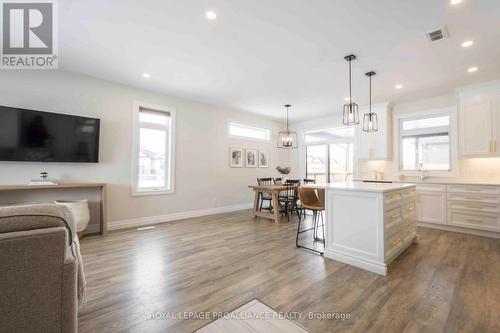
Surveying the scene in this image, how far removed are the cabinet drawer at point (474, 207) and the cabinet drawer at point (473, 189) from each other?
222mm

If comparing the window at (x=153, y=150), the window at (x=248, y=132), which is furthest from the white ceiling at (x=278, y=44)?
the window at (x=248, y=132)

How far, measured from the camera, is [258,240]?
3.43 meters

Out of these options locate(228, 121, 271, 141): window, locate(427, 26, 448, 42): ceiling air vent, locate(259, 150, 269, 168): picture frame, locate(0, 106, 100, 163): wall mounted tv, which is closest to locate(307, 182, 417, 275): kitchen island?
locate(427, 26, 448, 42): ceiling air vent

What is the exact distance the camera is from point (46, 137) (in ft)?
11.1

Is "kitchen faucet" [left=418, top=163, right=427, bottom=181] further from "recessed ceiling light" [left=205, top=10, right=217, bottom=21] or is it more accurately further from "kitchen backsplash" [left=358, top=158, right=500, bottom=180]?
"recessed ceiling light" [left=205, top=10, right=217, bottom=21]

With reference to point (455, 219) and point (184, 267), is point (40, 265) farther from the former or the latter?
point (455, 219)

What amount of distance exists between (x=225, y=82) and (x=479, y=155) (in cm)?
499

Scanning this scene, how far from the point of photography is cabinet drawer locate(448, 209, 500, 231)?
3.63 m

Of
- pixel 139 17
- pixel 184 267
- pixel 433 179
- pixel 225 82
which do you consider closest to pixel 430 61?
pixel 433 179

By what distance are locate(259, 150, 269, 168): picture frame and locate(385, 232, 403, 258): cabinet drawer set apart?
4.33 metres

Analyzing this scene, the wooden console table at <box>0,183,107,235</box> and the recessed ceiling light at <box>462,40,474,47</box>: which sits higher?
the recessed ceiling light at <box>462,40,474,47</box>

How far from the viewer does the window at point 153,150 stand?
433 centimetres

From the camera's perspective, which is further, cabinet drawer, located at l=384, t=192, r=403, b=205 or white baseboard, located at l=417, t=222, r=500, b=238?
white baseboard, located at l=417, t=222, r=500, b=238

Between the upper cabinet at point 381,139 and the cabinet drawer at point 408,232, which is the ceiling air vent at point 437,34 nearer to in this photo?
the cabinet drawer at point 408,232
